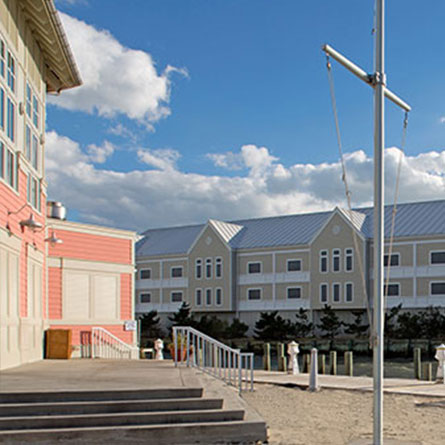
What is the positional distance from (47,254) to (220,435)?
13.8 metres

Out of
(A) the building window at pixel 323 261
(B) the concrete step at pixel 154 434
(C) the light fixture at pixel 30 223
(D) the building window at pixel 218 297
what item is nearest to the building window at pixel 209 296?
(D) the building window at pixel 218 297

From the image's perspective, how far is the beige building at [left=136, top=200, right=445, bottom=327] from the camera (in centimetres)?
4938

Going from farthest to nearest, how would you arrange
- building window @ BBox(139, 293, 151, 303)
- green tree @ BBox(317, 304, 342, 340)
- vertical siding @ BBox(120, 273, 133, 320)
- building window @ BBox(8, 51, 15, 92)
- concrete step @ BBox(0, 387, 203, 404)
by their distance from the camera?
building window @ BBox(139, 293, 151, 303) < green tree @ BBox(317, 304, 342, 340) < vertical siding @ BBox(120, 273, 133, 320) < building window @ BBox(8, 51, 15, 92) < concrete step @ BBox(0, 387, 203, 404)

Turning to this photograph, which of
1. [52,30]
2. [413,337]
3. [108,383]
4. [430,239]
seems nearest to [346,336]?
[413,337]

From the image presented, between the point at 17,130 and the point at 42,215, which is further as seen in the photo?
the point at 42,215

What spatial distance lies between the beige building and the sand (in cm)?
3051

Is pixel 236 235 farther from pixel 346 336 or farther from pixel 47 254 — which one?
pixel 47 254

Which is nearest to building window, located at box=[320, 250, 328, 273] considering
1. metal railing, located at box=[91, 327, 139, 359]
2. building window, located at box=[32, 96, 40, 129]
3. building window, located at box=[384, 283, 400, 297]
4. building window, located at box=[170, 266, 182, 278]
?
building window, located at box=[384, 283, 400, 297]

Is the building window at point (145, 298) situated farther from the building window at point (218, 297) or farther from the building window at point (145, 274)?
the building window at point (218, 297)

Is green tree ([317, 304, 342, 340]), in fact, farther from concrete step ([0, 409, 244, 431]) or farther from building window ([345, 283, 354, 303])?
concrete step ([0, 409, 244, 431])

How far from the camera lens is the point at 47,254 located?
22438mm

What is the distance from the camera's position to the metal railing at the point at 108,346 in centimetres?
2351

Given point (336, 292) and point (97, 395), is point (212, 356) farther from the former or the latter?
point (336, 292)

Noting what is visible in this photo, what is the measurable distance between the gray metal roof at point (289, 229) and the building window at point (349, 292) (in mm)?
3853
